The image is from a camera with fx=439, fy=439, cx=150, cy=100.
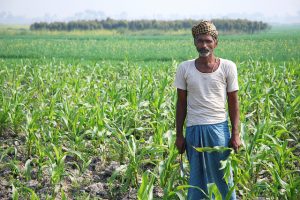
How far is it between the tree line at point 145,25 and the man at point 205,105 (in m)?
54.4

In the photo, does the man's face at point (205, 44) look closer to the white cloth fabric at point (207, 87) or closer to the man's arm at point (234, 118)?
the white cloth fabric at point (207, 87)

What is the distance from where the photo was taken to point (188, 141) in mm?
3197

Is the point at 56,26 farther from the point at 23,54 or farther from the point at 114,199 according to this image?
the point at 114,199

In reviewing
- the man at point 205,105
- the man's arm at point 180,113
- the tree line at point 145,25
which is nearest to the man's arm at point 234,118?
the man at point 205,105

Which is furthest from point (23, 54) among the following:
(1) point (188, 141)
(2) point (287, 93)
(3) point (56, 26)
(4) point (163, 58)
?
(3) point (56, 26)

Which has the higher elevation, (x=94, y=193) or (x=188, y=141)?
(x=188, y=141)

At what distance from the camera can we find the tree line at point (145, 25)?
56312 mm

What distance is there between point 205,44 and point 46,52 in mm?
19048

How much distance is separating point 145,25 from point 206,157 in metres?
59.4

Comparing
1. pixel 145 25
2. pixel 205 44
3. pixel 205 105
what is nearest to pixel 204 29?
pixel 205 44

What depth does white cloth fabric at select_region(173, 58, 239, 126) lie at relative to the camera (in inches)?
120

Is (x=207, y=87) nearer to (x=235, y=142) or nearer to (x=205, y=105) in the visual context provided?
(x=205, y=105)

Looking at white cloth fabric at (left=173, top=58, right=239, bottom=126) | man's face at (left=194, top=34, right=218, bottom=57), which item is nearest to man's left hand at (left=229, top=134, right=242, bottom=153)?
white cloth fabric at (left=173, top=58, right=239, bottom=126)

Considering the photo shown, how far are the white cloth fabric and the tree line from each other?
54.4 meters
